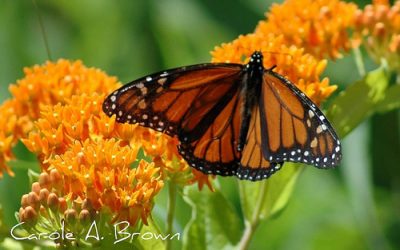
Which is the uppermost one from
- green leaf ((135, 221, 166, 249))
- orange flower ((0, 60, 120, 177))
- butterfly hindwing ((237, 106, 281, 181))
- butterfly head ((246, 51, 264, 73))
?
orange flower ((0, 60, 120, 177))

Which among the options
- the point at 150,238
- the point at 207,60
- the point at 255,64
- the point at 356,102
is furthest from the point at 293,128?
the point at 207,60

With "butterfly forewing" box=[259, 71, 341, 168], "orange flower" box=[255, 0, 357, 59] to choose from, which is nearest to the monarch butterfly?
"butterfly forewing" box=[259, 71, 341, 168]

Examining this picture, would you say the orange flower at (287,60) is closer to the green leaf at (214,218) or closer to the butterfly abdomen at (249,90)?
the butterfly abdomen at (249,90)

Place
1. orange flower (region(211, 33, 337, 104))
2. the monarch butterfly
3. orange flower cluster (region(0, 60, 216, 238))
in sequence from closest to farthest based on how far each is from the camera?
orange flower cluster (region(0, 60, 216, 238)) → the monarch butterfly → orange flower (region(211, 33, 337, 104))

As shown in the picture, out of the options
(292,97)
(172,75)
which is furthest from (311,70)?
(172,75)

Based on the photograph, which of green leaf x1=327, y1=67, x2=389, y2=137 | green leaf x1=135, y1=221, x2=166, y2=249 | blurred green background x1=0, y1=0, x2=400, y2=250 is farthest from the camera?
blurred green background x1=0, y1=0, x2=400, y2=250

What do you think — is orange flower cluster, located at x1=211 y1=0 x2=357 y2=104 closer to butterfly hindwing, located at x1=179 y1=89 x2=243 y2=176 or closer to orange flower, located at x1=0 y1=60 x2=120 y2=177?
butterfly hindwing, located at x1=179 y1=89 x2=243 y2=176

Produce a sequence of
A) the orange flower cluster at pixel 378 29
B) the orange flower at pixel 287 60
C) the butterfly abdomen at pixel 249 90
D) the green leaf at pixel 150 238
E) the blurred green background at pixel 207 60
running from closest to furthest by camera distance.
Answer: the green leaf at pixel 150 238, the butterfly abdomen at pixel 249 90, the orange flower at pixel 287 60, the orange flower cluster at pixel 378 29, the blurred green background at pixel 207 60

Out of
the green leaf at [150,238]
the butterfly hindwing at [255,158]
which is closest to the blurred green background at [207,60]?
the butterfly hindwing at [255,158]
